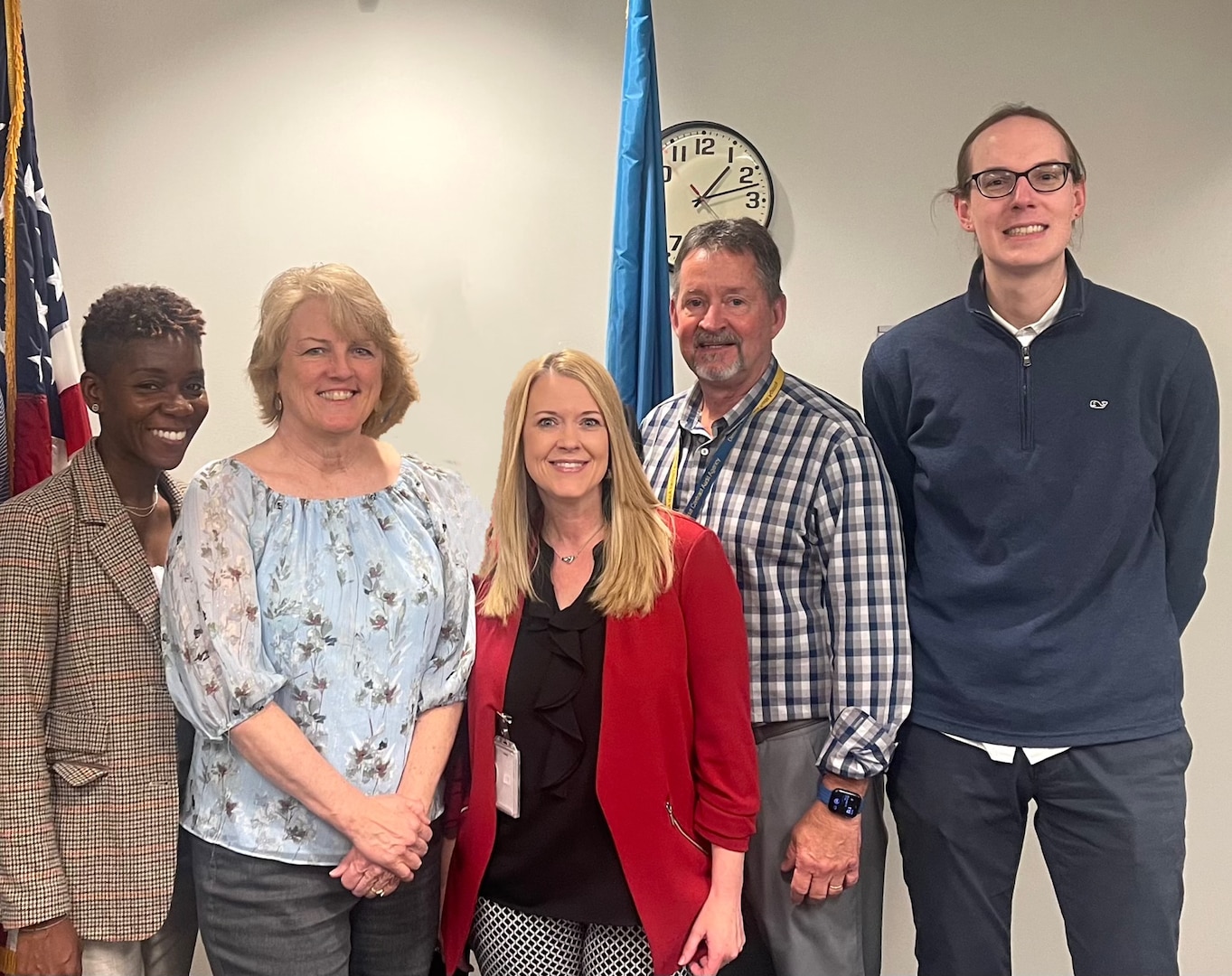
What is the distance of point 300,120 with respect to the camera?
101 inches

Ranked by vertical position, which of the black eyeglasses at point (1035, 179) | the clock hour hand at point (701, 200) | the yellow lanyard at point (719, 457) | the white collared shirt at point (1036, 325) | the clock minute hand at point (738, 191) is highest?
the clock minute hand at point (738, 191)

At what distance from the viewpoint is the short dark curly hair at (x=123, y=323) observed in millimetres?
1543

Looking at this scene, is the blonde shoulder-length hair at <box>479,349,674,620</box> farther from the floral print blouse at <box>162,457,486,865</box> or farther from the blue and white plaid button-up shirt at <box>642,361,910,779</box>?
the blue and white plaid button-up shirt at <box>642,361,910,779</box>

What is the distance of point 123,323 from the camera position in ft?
5.07

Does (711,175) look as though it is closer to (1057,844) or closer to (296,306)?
(296,306)

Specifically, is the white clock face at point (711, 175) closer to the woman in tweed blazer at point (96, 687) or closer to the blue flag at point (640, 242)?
the blue flag at point (640, 242)

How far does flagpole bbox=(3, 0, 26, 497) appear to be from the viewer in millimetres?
1744

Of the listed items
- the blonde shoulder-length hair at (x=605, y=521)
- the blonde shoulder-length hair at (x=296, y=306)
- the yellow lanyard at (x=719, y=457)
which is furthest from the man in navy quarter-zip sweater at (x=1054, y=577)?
the blonde shoulder-length hair at (x=296, y=306)

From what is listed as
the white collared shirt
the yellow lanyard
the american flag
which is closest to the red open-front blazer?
the yellow lanyard

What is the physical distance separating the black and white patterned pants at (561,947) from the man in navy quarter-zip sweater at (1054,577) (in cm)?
59

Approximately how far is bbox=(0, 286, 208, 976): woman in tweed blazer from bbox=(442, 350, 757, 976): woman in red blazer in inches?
19.1

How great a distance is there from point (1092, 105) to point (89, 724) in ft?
8.82

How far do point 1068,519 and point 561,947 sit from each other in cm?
107

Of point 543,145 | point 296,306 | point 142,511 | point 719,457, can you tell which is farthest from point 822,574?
point 543,145
